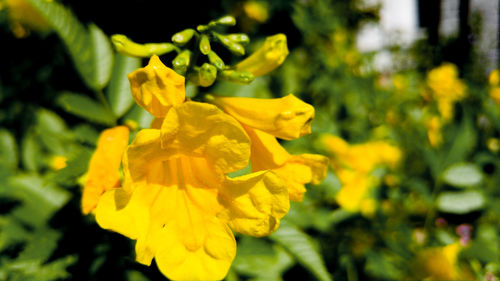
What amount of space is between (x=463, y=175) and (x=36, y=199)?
193cm

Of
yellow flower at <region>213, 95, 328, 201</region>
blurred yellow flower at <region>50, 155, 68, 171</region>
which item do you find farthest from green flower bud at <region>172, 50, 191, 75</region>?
blurred yellow flower at <region>50, 155, 68, 171</region>

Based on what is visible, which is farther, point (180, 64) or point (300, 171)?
point (300, 171)

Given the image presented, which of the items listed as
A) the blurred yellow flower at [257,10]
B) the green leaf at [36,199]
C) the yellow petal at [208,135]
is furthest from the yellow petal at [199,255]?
the blurred yellow flower at [257,10]

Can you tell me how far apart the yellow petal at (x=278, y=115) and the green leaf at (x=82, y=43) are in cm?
49

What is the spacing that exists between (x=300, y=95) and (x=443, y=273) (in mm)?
1272

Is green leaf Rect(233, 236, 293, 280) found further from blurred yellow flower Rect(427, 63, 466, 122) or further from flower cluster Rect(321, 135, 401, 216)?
blurred yellow flower Rect(427, 63, 466, 122)

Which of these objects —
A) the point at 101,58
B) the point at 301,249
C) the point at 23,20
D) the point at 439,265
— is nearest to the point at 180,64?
the point at 101,58

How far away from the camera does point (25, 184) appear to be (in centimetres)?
138

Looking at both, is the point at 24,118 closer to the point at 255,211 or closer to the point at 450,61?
the point at 255,211

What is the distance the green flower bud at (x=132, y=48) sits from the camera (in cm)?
98

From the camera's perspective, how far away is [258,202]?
871 millimetres

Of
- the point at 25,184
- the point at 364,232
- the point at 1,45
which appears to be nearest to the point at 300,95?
the point at 364,232

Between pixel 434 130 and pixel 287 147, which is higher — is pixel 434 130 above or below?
below

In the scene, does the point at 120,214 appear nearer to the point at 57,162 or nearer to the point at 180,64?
the point at 180,64
